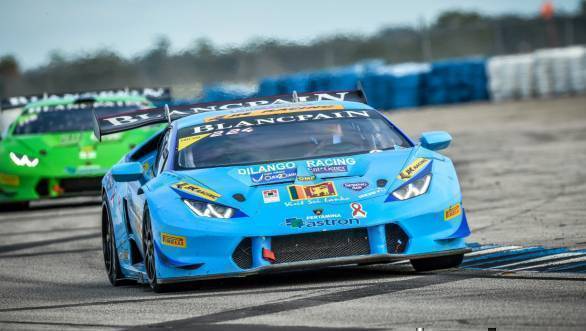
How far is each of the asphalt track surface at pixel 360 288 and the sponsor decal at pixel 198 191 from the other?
0.59 meters

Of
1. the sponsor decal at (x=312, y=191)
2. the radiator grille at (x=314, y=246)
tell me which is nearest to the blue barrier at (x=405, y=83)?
the sponsor decal at (x=312, y=191)

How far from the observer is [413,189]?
8570mm

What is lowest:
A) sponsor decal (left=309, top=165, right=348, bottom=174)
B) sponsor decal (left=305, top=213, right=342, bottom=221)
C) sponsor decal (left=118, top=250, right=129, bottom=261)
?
sponsor decal (left=118, top=250, right=129, bottom=261)

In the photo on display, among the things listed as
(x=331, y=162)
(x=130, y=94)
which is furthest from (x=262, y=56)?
(x=331, y=162)

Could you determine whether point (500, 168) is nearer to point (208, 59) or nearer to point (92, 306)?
point (92, 306)

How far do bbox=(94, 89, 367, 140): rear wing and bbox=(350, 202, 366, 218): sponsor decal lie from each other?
2.47m

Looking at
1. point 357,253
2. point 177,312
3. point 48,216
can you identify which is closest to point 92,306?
point 177,312

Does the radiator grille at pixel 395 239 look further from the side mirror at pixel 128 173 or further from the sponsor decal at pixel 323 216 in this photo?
the side mirror at pixel 128 173

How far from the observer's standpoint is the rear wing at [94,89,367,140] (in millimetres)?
10422

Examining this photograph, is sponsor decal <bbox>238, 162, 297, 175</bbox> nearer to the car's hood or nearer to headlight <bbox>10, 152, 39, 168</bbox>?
the car's hood

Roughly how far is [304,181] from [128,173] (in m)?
1.41

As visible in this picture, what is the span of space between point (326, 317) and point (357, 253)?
1465 mm

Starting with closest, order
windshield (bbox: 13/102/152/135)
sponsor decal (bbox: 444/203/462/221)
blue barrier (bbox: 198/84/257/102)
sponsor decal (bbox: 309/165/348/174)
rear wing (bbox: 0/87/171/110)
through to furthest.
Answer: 1. sponsor decal (bbox: 444/203/462/221)
2. sponsor decal (bbox: 309/165/348/174)
3. windshield (bbox: 13/102/152/135)
4. rear wing (bbox: 0/87/171/110)
5. blue barrier (bbox: 198/84/257/102)

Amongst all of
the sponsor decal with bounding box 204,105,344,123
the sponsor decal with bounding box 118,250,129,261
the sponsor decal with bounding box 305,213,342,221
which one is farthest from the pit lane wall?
the sponsor decal with bounding box 305,213,342,221
